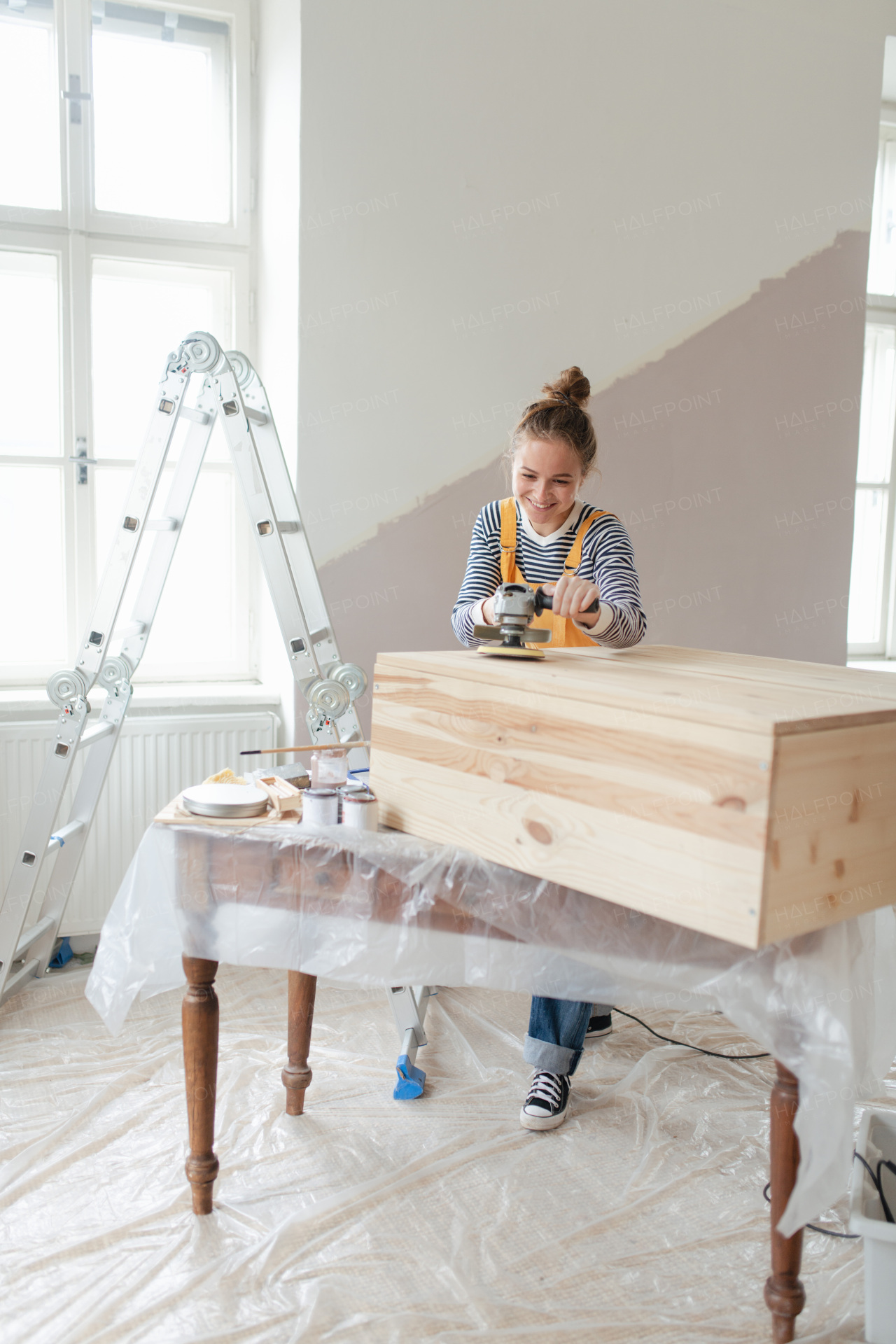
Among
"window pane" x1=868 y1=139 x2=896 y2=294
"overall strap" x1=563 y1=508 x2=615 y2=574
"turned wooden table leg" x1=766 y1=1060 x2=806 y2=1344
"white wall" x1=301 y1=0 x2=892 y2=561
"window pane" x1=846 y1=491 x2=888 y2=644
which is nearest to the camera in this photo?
"turned wooden table leg" x1=766 y1=1060 x2=806 y2=1344

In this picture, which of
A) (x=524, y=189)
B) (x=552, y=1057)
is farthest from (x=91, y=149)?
(x=552, y=1057)

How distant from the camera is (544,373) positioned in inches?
100

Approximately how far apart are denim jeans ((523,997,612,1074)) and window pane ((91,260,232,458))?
174 cm

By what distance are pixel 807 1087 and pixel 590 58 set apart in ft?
8.02

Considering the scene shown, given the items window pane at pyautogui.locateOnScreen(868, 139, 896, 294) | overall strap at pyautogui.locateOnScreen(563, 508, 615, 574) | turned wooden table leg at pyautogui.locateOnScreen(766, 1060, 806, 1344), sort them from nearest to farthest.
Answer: turned wooden table leg at pyautogui.locateOnScreen(766, 1060, 806, 1344) → overall strap at pyautogui.locateOnScreen(563, 508, 615, 574) → window pane at pyautogui.locateOnScreen(868, 139, 896, 294)

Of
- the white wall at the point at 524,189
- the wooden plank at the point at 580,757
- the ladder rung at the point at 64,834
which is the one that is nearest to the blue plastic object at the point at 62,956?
the ladder rung at the point at 64,834

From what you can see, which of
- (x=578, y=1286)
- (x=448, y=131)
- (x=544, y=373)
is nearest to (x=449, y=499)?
(x=544, y=373)

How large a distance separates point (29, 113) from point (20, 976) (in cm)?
211

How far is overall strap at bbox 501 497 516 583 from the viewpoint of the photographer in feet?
6.22

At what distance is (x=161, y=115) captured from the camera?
255 cm

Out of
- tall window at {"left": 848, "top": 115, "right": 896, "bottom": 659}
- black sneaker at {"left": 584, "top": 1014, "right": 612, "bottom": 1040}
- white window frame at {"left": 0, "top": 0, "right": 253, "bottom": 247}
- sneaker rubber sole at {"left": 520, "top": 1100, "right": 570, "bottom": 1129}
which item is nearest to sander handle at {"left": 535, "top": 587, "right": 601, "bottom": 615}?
sneaker rubber sole at {"left": 520, "top": 1100, "right": 570, "bottom": 1129}

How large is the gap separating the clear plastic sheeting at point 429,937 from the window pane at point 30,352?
1522mm

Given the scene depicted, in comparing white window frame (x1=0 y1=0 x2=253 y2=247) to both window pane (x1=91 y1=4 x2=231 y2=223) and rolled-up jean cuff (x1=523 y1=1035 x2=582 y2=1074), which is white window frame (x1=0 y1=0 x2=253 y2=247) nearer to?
window pane (x1=91 y1=4 x2=231 y2=223)

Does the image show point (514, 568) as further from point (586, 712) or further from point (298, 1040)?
point (298, 1040)
